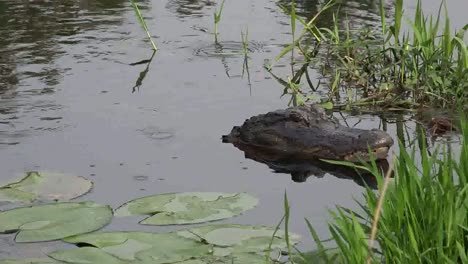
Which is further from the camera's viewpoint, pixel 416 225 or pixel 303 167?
Answer: pixel 303 167

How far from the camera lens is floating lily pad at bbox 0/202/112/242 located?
4.38 meters

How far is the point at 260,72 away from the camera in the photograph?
24.9 ft

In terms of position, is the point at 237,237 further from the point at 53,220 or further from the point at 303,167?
the point at 303,167

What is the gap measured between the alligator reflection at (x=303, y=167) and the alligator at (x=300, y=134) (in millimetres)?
58

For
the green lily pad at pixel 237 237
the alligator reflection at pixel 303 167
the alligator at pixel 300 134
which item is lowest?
the alligator reflection at pixel 303 167

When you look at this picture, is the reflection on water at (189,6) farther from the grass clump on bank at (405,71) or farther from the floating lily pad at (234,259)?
the floating lily pad at (234,259)

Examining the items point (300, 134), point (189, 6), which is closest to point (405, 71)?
point (300, 134)

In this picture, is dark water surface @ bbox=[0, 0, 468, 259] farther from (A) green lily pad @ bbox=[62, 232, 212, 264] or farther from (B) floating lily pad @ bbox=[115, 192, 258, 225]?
(A) green lily pad @ bbox=[62, 232, 212, 264]

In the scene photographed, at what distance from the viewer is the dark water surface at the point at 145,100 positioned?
17.0 feet

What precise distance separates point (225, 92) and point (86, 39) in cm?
186

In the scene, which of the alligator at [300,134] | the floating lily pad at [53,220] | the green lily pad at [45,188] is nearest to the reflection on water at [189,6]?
the alligator at [300,134]

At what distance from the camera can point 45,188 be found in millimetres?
4988

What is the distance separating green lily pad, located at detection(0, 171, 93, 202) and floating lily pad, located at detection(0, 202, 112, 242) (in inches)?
7.5

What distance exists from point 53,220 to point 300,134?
1872mm
